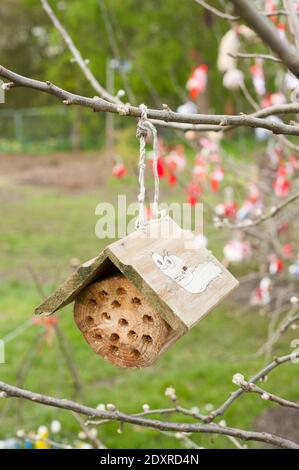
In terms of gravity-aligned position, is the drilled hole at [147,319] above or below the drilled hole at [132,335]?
above

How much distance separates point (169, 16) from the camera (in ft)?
50.0

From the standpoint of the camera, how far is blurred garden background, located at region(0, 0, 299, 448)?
4.02 metres

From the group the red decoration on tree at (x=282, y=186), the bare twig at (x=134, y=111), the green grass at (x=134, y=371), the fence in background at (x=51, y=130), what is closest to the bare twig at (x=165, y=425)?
the bare twig at (x=134, y=111)

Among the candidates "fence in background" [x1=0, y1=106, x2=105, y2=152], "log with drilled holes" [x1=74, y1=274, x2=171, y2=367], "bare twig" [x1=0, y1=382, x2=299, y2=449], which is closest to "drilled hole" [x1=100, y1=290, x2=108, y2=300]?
"log with drilled holes" [x1=74, y1=274, x2=171, y2=367]

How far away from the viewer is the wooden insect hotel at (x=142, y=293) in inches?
54.6

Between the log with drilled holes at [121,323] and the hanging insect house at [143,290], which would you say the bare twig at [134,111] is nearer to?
the hanging insect house at [143,290]

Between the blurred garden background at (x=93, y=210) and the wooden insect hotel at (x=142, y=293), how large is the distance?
0.25 m

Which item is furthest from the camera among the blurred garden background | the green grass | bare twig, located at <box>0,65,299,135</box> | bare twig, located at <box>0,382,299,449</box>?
the blurred garden background

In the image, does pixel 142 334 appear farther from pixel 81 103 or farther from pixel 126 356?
pixel 81 103

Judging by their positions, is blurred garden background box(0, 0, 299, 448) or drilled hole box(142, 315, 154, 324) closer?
drilled hole box(142, 315, 154, 324)

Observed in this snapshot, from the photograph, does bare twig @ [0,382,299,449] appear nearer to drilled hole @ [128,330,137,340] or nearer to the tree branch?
drilled hole @ [128,330,137,340]

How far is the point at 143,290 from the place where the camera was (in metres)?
1.39
